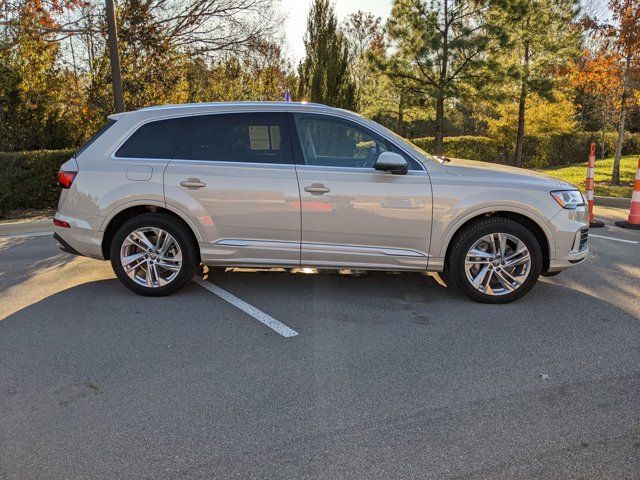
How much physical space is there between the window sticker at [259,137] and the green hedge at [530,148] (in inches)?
719

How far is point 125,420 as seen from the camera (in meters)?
2.89

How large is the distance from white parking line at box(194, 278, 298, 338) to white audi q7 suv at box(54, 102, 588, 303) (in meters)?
0.33

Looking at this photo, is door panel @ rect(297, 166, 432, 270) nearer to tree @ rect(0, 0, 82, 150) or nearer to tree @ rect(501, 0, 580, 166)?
tree @ rect(0, 0, 82, 150)

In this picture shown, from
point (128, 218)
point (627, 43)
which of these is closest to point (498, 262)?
point (128, 218)

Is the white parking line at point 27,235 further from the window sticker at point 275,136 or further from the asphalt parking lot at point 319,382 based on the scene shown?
the window sticker at point 275,136

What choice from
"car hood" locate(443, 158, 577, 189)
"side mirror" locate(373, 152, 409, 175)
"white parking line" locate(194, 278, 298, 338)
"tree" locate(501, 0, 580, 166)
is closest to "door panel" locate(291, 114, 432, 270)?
"side mirror" locate(373, 152, 409, 175)

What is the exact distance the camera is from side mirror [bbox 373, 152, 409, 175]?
4434 mm

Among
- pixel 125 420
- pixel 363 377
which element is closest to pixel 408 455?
pixel 363 377

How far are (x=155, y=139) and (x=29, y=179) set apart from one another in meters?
6.25

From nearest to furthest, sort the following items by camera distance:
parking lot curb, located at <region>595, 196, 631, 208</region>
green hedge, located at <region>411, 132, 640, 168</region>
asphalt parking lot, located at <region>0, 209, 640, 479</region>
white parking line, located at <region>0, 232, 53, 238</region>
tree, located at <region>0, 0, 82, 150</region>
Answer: asphalt parking lot, located at <region>0, 209, 640, 479</region> → white parking line, located at <region>0, 232, 53, 238</region> → parking lot curb, located at <region>595, 196, 631, 208</region> → tree, located at <region>0, 0, 82, 150</region> → green hedge, located at <region>411, 132, 640, 168</region>

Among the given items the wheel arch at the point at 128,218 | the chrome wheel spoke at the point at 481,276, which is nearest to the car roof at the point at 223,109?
the wheel arch at the point at 128,218

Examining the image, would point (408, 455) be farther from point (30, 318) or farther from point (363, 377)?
point (30, 318)

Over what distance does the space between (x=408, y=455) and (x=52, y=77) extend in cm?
1278

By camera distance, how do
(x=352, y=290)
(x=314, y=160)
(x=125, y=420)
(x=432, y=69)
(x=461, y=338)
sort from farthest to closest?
(x=432, y=69) < (x=352, y=290) < (x=314, y=160) < (x=461, y=338) < (x=125, y=420)
